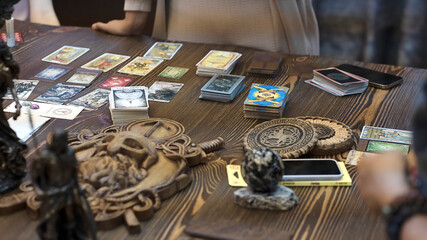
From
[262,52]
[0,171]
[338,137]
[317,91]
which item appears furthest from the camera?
[262,52]

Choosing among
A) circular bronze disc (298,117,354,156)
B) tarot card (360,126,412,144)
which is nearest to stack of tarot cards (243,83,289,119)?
circular bronze disc (298,117,354,156)

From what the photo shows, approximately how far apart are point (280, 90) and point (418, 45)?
3.38m

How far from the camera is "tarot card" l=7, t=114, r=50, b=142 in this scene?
2426mm

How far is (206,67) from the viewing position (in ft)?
9.80

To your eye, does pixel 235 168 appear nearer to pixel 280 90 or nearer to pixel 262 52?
pixel 280 90

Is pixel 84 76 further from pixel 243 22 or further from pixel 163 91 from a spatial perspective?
pixel 243 22

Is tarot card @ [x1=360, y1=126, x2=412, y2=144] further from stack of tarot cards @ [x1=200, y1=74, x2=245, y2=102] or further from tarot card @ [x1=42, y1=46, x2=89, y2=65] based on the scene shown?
Answer: tarot card @ [x1=42, y1=46, x2=89, y2=65]

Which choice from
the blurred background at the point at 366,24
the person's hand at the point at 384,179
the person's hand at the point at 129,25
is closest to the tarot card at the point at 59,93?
the person's hand at the point at 129,25

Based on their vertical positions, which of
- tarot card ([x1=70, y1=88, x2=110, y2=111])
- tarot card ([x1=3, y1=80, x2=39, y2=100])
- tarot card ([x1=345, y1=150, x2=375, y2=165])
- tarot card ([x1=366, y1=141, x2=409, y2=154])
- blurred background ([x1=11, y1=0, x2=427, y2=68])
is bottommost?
blurred background ([x1=11, y1=0, x2=427, y2=68])

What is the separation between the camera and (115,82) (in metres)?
2.96

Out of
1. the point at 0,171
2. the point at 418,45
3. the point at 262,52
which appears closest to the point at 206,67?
the point at 262,52

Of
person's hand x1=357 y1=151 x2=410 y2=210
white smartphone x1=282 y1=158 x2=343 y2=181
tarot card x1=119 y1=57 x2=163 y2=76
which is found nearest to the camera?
person's hand x1=357 y1=151 x2=410 y2=210

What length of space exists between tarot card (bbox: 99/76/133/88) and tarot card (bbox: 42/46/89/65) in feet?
1.32

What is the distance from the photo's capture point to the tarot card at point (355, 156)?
7.16ft
